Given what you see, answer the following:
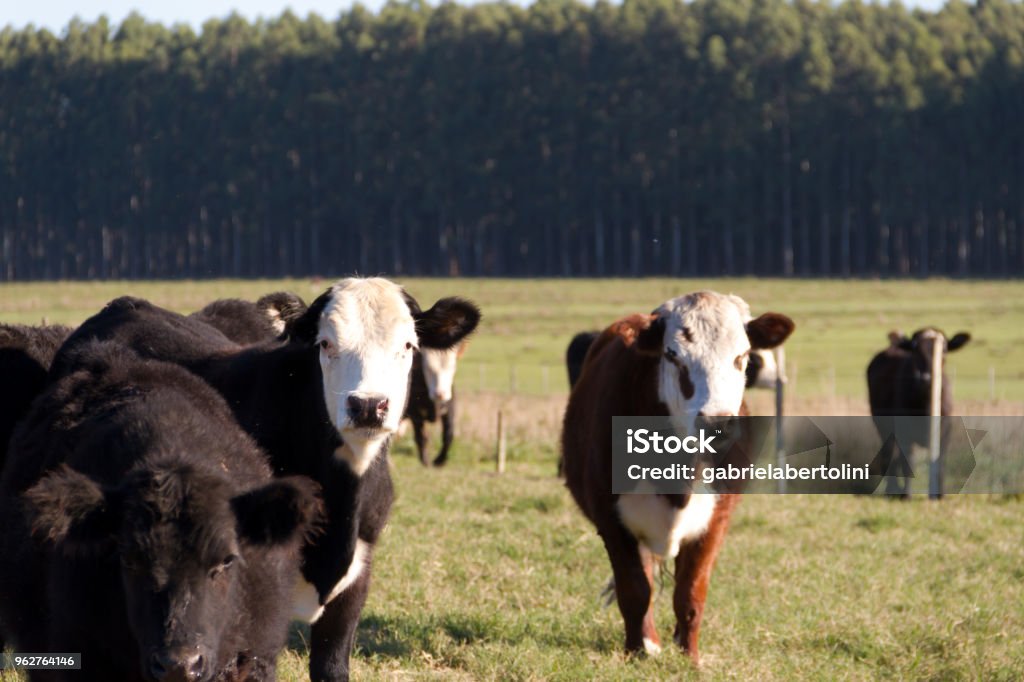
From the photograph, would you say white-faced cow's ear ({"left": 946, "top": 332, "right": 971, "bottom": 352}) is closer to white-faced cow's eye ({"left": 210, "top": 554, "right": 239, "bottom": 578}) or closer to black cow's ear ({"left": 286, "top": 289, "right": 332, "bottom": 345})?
black cow's ear ({"left": 286, "top": 289, "right": 332, "bottom": 345})

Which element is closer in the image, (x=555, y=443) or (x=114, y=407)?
(x=114, y=407)

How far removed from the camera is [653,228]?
77750 millimetres

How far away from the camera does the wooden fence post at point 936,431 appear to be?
47.7 feet

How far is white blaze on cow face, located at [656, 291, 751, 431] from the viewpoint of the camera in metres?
6.95

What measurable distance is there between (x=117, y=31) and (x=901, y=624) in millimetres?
82952

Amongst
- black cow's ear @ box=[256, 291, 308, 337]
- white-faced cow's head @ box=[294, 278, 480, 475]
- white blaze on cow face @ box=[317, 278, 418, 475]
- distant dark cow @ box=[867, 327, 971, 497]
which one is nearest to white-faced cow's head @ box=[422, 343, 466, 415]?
distant dark cow @ box=[867, 327, 971, 497]

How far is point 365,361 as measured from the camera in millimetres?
5898

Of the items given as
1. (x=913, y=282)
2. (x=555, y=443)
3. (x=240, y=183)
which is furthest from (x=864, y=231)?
(x=555, y=443)

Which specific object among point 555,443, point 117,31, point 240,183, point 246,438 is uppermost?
point 117,31

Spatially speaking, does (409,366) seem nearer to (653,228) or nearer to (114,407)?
(114,407)

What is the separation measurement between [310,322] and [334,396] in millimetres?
514

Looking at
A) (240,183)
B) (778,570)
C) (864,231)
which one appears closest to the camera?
(778,570)

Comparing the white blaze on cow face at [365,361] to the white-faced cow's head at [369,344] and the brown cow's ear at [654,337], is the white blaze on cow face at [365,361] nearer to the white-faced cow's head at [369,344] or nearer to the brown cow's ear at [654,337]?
the white-faced cow's head at [369,344]

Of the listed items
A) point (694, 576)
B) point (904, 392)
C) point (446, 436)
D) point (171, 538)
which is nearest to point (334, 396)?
point (171, 538)
